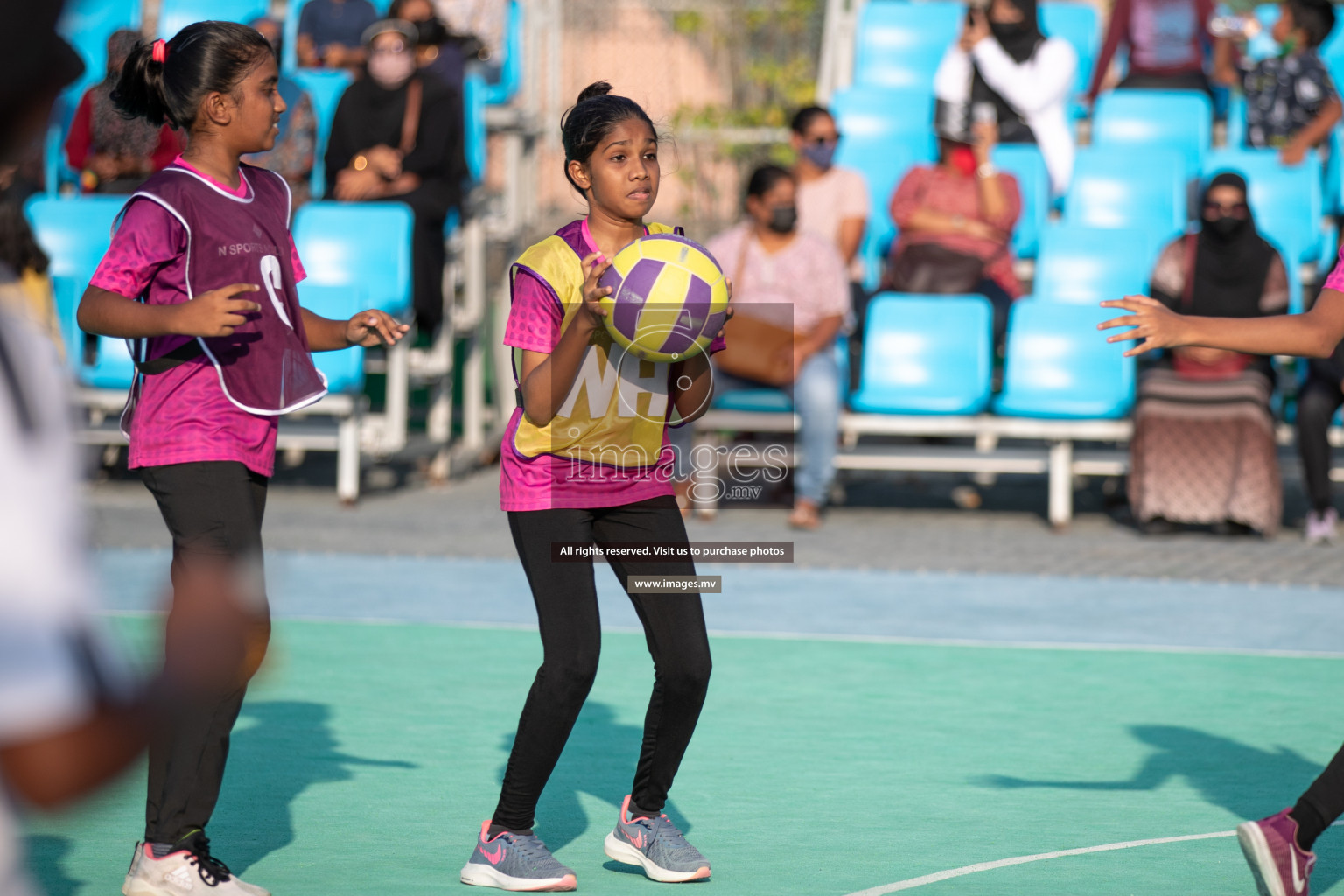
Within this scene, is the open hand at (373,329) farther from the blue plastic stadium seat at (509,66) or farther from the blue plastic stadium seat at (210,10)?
the blue plastic stadium seat at (210,10)

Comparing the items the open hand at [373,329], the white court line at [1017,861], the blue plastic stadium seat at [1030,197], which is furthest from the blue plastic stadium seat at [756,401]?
the open hand at [373,329]

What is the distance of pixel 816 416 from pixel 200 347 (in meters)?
6.62

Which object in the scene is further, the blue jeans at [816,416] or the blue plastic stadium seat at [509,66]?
the blue plastic stadium seat at [509,66]

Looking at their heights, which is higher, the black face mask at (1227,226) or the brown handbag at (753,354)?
the black face mask at (1227,226)

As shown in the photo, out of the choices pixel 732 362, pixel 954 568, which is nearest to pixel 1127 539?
pixel 954 568

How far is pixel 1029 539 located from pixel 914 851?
19.5ft

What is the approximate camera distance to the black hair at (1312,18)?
506 inches

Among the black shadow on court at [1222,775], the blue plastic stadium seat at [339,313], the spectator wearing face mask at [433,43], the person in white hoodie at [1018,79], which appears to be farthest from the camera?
the person in white hoodie at [1018,79]

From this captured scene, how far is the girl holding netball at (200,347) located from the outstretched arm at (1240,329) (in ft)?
6.12

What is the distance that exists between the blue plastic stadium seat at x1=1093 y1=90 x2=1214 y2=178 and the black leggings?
9755 mm

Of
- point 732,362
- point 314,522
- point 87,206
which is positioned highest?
point 87,206

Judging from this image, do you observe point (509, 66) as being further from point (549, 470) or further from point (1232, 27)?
point (549, 470)

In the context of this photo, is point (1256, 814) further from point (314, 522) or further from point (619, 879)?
point (314, 522)

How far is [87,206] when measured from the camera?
11.9 metres
